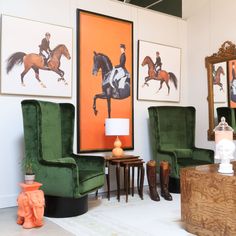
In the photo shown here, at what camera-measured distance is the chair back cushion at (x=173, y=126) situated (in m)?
5.24

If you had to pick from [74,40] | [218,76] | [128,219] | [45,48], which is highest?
[74,40]

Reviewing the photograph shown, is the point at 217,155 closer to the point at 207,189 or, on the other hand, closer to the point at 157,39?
the point at 207,189

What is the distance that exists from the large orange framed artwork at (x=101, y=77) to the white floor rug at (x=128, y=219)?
106cm

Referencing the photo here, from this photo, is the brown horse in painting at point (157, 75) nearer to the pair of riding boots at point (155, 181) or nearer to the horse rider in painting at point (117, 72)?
the horse rider in painting at point (117, 72)

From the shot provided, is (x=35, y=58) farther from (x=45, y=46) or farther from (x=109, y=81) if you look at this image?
(x=109, y=81)

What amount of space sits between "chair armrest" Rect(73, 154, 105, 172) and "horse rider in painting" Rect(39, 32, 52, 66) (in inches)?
55.6

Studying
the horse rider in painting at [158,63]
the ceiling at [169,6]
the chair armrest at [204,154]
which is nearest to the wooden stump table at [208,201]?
the chair armrest at [204,154]

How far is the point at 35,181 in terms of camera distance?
12.2 feet

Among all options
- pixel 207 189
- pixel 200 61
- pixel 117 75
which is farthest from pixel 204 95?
pixel 207 189

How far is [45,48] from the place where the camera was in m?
4.48

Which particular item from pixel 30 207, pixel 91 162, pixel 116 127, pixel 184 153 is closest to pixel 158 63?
pixel 184 153

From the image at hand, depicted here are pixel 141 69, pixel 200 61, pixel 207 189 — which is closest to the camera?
pixel 207 189

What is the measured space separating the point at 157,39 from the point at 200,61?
0.90 metres

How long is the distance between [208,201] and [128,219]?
3.27ft
